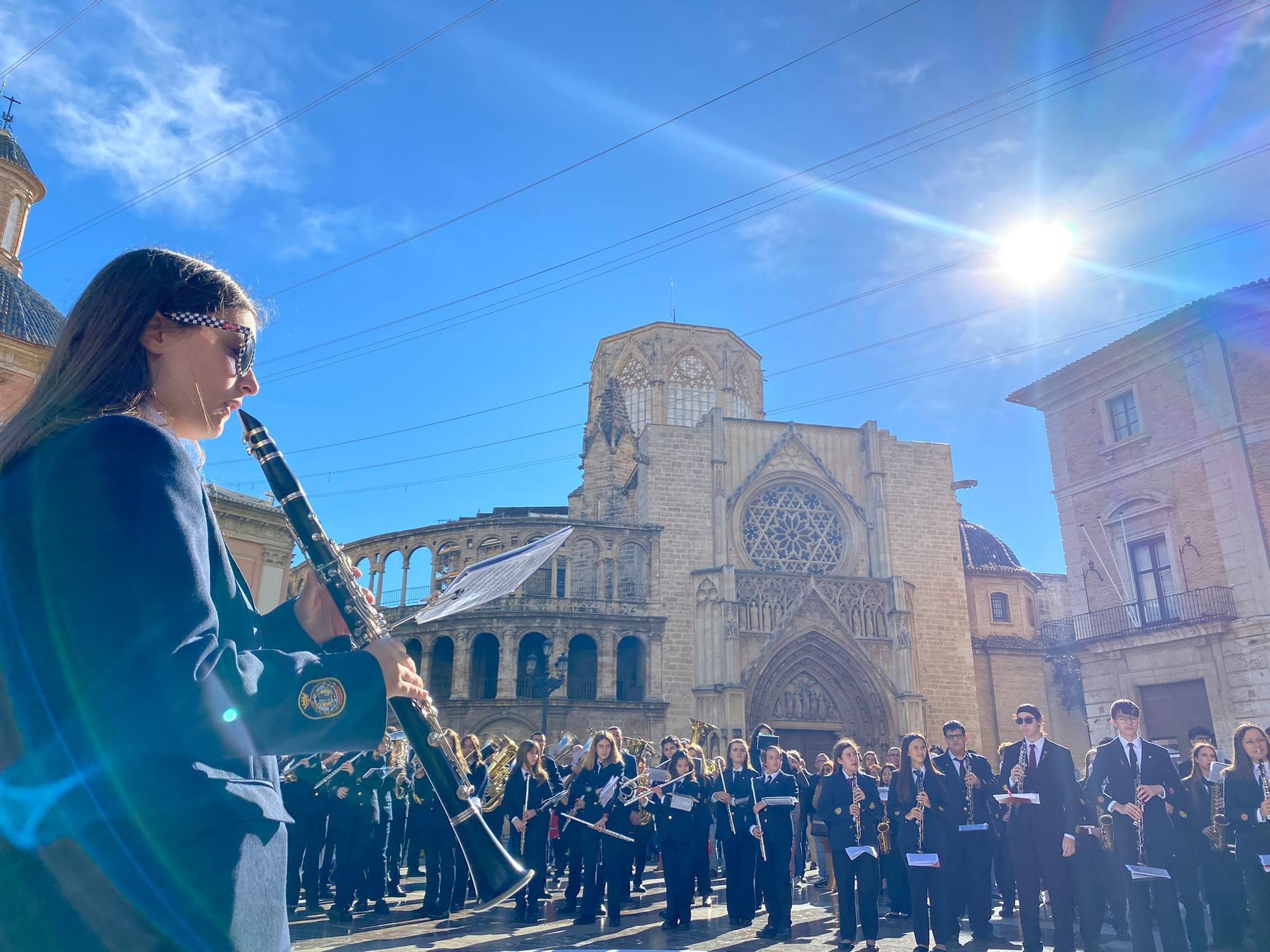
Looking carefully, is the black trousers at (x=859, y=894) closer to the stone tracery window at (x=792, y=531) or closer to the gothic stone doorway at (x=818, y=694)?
the gothic stone doorway at (x=818, y=694)

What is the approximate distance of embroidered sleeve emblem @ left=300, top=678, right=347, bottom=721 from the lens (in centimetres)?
167

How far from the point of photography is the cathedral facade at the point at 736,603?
30.2m

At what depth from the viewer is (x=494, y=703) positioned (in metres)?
29.5

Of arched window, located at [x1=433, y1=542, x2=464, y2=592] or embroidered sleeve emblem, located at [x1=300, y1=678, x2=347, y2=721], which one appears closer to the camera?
embroidered sleeve emblem, located at [x1=300, y1=678, x2=347, y2=721]

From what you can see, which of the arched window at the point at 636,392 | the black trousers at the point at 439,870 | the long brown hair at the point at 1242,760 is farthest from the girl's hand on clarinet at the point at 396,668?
the arched window at the point at 636,392

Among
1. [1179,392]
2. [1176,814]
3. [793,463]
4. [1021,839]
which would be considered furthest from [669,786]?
[793,463]

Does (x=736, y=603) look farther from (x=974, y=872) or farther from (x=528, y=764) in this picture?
(x=974, y=872)

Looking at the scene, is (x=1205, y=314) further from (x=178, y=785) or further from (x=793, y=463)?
(x=178, y=785)

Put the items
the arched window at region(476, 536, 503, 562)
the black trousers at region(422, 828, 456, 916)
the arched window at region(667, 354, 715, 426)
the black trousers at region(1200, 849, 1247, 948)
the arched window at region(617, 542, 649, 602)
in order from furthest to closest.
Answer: the arched window at region(667, 354, 715, 426)
the arched window at region(476, 536, 503, 562)
the arched window at region(617, 542, 649, 602)
the black trousers at region(422, 828, 456, 916)
the black trousers at region(1200, 849, 1247, 948)

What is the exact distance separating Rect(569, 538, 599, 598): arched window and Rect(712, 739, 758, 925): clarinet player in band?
20.7 m

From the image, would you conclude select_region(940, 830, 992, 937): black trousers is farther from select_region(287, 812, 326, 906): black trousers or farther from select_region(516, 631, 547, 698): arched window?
select_region(516, 631, 547, 698): arched window

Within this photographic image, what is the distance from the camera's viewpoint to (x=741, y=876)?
10734 mm

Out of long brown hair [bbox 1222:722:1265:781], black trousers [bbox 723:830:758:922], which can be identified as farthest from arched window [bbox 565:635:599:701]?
long brown hair [bbox 1222:722:1265:781]

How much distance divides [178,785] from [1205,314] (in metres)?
25.9
